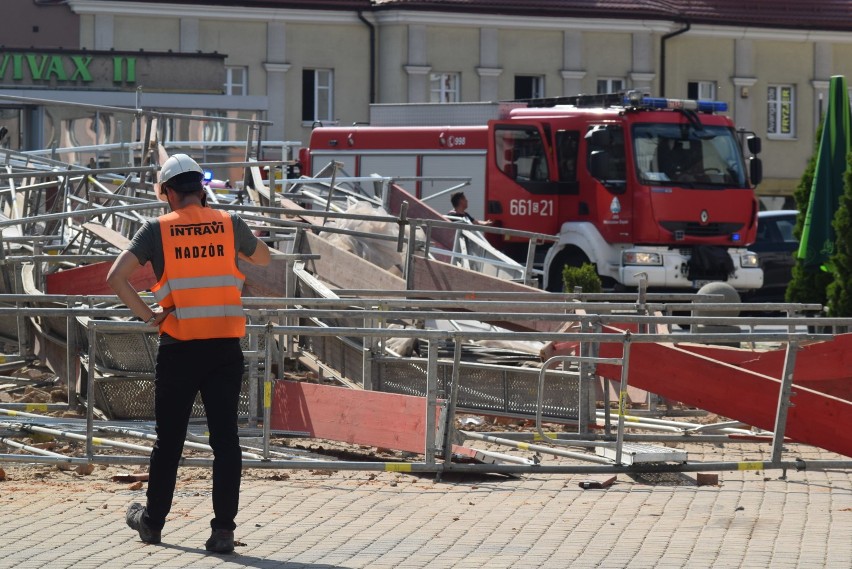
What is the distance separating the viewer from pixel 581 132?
2234cm

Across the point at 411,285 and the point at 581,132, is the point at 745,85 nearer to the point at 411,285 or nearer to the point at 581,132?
the point at 581,132

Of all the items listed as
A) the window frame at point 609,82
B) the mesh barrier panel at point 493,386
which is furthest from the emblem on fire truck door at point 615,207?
the window frame at point 609,82

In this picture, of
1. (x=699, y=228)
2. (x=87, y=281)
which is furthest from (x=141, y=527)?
(x=699, y=228)

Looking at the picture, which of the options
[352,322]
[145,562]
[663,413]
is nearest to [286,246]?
[352,322]

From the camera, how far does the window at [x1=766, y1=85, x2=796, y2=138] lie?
165ft

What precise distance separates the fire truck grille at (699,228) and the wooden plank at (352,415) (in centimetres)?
1237

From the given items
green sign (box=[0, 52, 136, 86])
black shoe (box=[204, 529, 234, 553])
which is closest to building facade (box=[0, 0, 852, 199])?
green sign (box=[0, 52, 136, 86])

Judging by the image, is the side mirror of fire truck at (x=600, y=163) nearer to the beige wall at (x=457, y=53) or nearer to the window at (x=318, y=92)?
the beige wall at (x=457, y=53)

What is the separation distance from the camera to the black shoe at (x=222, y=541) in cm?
704

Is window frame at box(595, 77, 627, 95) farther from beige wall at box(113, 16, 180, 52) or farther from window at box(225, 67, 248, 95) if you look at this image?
beige wall at box(113, 16, 180, 52)

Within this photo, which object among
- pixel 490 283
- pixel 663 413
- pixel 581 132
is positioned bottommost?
pixel 663 413

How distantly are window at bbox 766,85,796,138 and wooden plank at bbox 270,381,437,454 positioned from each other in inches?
1661

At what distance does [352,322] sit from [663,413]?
8.57 ft

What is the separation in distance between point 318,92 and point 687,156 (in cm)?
2546
